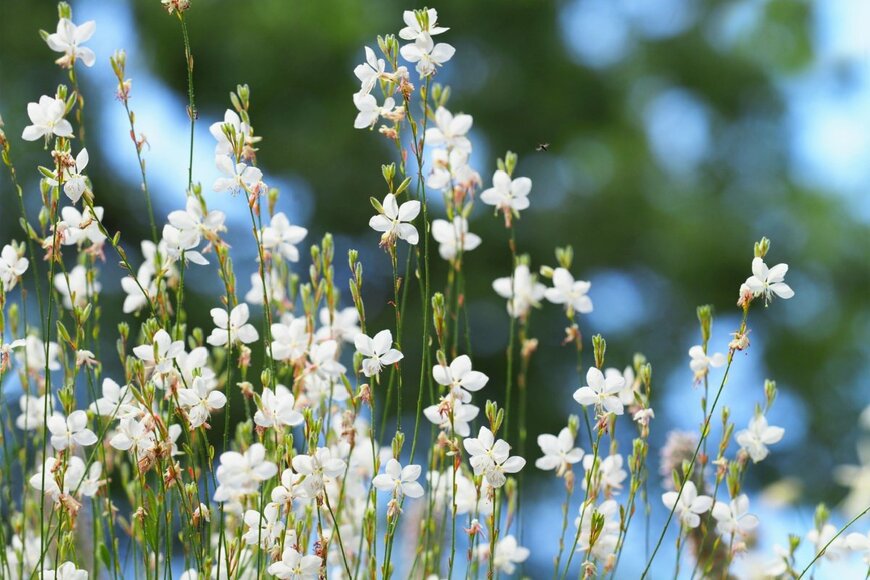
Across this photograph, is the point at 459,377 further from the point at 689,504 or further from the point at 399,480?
the point at 689,504

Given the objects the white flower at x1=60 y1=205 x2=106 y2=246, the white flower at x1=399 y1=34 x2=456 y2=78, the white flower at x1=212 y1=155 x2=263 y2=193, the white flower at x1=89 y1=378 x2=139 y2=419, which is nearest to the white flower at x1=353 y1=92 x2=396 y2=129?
the white flower at x1=399 y1=34 x2=456 y2=78

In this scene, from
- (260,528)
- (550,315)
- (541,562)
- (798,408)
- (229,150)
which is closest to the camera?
(260,528)

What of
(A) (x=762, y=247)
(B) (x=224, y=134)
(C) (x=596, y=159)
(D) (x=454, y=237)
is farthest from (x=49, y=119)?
(C) (x=596, y=159)

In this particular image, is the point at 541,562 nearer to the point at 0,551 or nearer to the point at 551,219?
the point at 551,219

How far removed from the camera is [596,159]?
8.26 m

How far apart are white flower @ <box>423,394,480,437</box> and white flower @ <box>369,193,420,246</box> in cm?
23

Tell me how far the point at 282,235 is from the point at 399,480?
59 cm

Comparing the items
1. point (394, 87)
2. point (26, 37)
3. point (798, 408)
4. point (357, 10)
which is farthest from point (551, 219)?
point (394, 87)

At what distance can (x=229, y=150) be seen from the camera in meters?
1.56

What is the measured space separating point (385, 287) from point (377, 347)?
548 centimetres

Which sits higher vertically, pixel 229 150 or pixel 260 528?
pixel 229 150

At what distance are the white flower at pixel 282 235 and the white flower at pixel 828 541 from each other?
101cm

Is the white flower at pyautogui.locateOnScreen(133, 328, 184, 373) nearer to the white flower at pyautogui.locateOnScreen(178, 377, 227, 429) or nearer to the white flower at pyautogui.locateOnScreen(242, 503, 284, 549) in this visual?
the white flower at pyautogui.locateOnScreen(178, 377, 227, 429)

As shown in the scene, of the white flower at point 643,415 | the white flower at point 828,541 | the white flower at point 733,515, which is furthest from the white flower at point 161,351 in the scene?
the white flower at point 828,541
